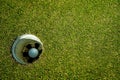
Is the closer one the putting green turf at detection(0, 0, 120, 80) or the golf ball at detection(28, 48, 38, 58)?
the golf ball at detection(28, 48, 38, 58)

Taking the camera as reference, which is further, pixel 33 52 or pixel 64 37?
pixel 64 37

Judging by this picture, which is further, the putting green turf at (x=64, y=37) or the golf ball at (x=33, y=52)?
the putting green turf at (x=64, y=37)

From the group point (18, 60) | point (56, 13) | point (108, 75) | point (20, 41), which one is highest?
point (56, 13)

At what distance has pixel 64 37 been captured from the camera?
5.26 meters

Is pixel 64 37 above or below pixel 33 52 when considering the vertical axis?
above

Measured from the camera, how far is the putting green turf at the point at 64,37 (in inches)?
198

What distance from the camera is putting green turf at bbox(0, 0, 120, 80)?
5031 mm

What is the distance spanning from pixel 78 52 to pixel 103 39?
2.01 ft

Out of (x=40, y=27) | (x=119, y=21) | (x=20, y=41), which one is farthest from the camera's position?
(x=119, y=21)

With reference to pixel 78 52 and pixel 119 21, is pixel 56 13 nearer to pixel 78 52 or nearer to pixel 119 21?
pixel 78 52

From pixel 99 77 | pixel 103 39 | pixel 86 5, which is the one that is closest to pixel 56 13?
pixel 86 5

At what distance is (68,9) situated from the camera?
17.7 ft

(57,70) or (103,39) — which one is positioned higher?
(103,39)

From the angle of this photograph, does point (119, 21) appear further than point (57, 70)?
Yes
